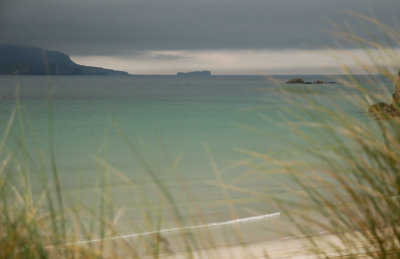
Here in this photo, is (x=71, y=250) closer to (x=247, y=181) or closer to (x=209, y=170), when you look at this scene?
(x=247, y=181)

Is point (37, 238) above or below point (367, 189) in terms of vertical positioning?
below

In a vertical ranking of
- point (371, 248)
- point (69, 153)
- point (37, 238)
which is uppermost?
point (37, 238)

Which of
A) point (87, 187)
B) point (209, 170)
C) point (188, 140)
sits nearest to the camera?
point (87, 187)

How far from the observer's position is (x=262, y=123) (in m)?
27.5

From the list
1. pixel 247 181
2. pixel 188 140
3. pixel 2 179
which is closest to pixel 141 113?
pixel 188 140

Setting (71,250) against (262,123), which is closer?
(71,250)

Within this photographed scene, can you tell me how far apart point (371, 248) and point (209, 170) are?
1126 cm

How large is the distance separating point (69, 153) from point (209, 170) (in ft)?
19.9

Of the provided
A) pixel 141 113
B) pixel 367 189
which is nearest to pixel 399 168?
pixel 367 189

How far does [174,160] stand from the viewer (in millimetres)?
15820

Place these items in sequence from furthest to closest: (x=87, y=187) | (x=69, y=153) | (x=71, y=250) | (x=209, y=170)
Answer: (x=69, y=153)
(x=209, y=170)
(x=87, y=187)
(x=71, y=250)

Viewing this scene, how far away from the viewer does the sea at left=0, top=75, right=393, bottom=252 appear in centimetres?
172

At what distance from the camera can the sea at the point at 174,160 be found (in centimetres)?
172

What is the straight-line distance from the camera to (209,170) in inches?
511
